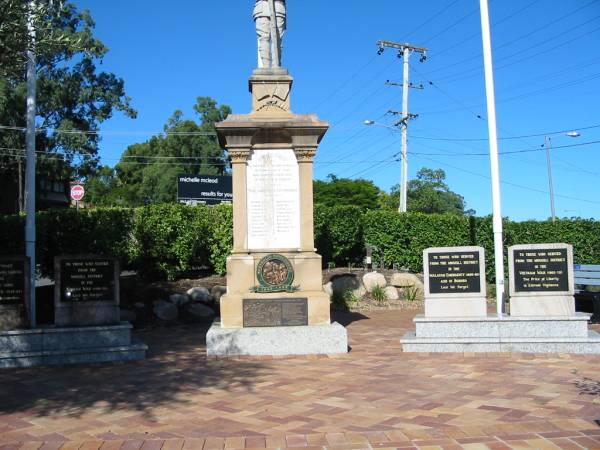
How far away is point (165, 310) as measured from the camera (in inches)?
508

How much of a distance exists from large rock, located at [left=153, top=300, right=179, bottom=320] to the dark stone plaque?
489 centimetres

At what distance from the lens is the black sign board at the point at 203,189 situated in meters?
25.8

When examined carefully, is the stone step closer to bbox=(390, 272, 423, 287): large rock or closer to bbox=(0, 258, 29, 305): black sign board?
bbox=(0, 258, 29, 305): black sign board

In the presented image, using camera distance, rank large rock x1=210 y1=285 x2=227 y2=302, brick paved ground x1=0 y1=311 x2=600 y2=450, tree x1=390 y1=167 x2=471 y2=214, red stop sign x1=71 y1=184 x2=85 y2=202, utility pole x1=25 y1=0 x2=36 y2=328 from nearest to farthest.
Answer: brick paved ground x1=0 y1=311 x2=600 y2=450
utility pole x1=25 y1=0 x2=36 y2=328
large rock x1=210 y1=285 x2=227 y2=302
red stop sign x1=71 y1=184 x2=85 y2=202
tree x1=390 y1=167 x2=471 y2=214

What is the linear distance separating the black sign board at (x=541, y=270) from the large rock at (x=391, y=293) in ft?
24.6

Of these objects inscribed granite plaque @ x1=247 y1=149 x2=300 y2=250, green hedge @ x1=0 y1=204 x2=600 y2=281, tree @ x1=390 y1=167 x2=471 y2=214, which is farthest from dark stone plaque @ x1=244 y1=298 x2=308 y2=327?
tree @ x1=390 y1=167 x2=471 y2=214

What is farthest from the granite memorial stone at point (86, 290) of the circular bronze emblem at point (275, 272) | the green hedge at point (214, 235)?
the green hedge at point (214, 235)

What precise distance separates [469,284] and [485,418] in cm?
371

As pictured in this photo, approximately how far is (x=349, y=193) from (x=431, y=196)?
33.4 feet

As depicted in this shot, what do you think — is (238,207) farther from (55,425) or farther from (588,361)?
(588,361)

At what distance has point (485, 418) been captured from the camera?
16.7 ft

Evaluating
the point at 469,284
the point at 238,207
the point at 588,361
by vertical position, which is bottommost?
the point at 588,361

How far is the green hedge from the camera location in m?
14.0

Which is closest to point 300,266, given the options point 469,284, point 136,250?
point 469,284
